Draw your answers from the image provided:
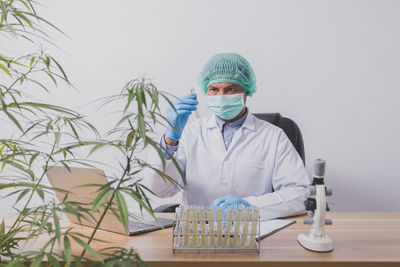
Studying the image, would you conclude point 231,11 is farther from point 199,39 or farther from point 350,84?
point 350,84

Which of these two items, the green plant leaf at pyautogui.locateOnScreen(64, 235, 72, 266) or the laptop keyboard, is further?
the laptop keyboard

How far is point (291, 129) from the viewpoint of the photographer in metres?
2.02

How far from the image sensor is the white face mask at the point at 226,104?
5.97 feet

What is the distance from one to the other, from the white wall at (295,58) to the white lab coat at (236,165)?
1.82 ft

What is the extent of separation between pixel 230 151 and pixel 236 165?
3.3 inches

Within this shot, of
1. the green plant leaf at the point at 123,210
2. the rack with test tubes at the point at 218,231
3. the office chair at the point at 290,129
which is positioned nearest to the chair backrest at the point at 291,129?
the office chair at the point at 290,129

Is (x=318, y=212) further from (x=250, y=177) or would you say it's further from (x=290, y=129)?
(x=290, y=129)

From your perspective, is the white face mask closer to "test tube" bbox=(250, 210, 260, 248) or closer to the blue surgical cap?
the blue surgical cap

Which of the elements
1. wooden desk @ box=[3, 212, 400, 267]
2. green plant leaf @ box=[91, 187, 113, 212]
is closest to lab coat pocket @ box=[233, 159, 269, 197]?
wooden desk @ box=[3, 212, 400, 267]

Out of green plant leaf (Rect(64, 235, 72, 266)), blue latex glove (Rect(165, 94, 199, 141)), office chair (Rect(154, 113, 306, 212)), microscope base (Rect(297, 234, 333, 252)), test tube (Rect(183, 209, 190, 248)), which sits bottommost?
microscope base (Rect(297, 234, 333, 252))

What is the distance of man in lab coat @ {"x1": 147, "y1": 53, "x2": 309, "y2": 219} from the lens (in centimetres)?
181

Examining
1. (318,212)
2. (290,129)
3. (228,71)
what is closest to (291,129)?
(290,129)

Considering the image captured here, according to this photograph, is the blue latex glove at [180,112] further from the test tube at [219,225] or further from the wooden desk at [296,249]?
the test tube at [219,225]

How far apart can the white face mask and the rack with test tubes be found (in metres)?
0.85
